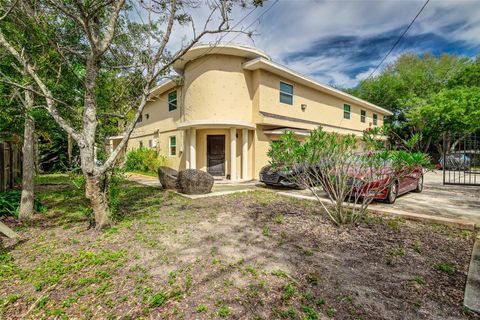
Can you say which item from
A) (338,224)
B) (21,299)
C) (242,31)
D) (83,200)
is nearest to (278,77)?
(242,31)

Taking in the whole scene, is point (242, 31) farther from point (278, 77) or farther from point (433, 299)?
point (278, 77)

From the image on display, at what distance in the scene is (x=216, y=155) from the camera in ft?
41.9

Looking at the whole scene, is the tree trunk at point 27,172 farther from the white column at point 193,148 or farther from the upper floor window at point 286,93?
the upper floor window at point 286,93

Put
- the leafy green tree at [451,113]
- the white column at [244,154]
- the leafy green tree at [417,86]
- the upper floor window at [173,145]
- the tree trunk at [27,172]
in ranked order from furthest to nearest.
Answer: the leafy green tree at [417,86] → the leafy green tree at [451,113] → the upper floor window at [173,145] → the white column at [244,154] → the tree trunk at [27,172]

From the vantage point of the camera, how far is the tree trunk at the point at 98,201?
430cm

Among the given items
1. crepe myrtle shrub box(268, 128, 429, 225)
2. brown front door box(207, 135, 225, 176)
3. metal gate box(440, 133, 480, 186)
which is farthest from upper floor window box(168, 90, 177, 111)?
metal gate box(440, 133, 480, 186)

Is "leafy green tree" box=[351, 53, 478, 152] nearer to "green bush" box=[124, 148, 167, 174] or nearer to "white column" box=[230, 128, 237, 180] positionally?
"white column" box=[230, 128, 237, 180]

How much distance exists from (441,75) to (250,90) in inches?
997

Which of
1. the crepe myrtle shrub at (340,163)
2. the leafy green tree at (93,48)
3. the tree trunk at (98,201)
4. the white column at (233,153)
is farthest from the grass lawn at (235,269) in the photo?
the white column at (233,153)

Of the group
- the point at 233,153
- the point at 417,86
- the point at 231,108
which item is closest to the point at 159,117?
the point at 231,108

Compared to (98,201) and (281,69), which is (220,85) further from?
(98,201)

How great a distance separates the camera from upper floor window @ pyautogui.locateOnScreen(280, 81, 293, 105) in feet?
44.0

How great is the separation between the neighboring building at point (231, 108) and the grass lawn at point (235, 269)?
7.30 metres

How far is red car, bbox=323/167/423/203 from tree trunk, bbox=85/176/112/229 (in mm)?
4685
